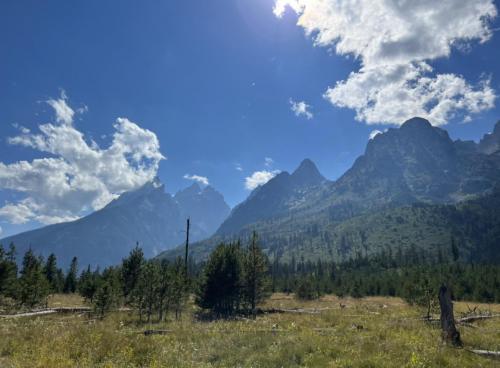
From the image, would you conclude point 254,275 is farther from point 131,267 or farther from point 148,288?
point 131,267

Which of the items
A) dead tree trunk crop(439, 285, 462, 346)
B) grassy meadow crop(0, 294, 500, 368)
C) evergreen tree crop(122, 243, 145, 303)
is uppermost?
evergreen tree crop(122, 243, 145, 303)

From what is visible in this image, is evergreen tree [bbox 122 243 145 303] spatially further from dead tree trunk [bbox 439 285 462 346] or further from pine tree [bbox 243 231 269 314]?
dead tree trunk [bbox 439 285 462 346]

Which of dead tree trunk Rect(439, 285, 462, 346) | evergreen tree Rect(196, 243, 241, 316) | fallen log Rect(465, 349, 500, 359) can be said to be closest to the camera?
fallen log Rect(465, 349, 500, 359)

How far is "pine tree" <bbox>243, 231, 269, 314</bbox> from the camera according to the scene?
146ft

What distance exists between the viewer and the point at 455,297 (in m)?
75.7

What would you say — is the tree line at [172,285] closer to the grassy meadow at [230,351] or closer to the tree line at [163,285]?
the tree line at [163,285]

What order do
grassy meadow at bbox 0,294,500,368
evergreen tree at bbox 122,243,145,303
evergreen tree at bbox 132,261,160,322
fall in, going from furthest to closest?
1. evergreen tree at bbox 122,243,145,303
2. evergreen tree at bbox 132,261,160,322
3. grassy meadow at bbox 0,294,500,368

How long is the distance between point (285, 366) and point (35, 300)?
1540 inches

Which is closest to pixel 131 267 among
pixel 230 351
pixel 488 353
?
pixel 230 351

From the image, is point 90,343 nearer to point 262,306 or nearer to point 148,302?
point 148,302

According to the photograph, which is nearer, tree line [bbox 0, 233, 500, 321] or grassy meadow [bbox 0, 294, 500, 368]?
grassy meadow [bbox 0, 294, 500, 368]

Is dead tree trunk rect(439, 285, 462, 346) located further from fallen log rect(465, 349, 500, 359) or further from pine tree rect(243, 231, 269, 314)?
pine tree rect(243, 231, 269, 314)

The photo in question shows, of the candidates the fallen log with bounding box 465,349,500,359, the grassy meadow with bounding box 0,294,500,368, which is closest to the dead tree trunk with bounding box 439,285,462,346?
the grassy meadow with bounding box 0,294,500,368

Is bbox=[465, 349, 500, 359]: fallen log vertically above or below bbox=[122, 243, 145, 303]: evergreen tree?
below
